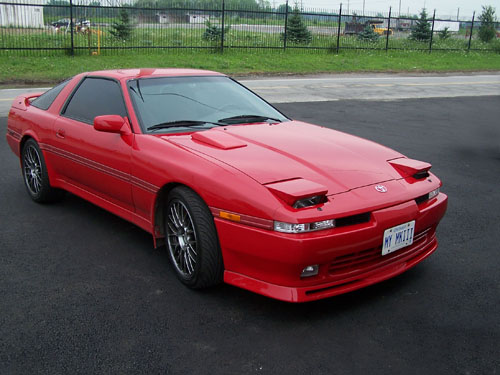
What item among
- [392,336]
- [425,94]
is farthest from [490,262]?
[425,94]

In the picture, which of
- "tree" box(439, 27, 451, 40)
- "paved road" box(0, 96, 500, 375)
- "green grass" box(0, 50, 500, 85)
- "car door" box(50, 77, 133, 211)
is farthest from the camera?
"tree" box(439, 27, 451, 40)

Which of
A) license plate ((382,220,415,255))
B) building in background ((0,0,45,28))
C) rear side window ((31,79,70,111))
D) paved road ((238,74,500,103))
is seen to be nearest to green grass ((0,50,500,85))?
paved road ((238,74,500,103))

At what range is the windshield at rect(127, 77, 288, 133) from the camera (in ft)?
13.8

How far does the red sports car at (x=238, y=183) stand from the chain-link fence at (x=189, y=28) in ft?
51.9

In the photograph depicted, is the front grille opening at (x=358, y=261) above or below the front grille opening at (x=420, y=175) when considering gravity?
below

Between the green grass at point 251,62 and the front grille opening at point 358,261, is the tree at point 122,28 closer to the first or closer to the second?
the green grass at point 251,62

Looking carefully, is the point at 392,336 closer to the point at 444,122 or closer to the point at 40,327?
the point at 40,327

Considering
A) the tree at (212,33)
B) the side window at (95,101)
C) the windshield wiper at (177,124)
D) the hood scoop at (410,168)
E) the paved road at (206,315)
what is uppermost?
the tree at (212,33)

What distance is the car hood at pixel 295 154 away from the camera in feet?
11.2

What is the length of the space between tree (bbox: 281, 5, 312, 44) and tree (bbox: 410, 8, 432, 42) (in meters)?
7.51

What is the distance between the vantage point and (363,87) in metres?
16.4

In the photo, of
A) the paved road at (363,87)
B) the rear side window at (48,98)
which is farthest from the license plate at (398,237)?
the paved road at (363,87)

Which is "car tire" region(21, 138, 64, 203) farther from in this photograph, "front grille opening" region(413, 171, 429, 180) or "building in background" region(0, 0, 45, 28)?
"building in background" region(0, 0, 45, 28)

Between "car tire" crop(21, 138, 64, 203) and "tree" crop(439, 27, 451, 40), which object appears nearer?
"car tire" crop(21, 138, 64, 203)
